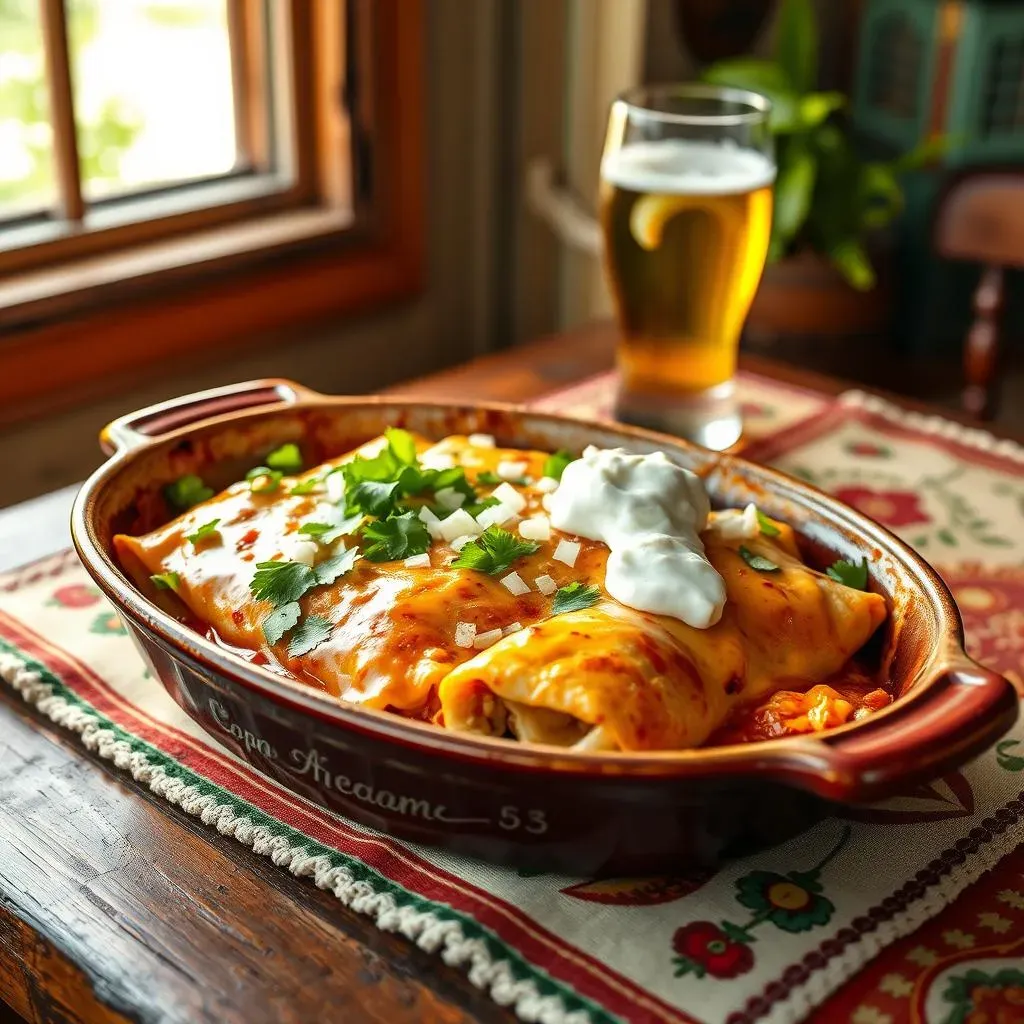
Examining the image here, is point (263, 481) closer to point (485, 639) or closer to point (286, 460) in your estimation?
point (286, 460)

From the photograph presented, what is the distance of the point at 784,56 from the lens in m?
2.17

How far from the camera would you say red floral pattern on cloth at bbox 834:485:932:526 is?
3.63 ft

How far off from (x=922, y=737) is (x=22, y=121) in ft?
4.51

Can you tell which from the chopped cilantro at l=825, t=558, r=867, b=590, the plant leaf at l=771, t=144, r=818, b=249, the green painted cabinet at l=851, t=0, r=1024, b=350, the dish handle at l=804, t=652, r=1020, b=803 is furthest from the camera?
the green painted cabinet at l=851, t=0, r=1024, b=350

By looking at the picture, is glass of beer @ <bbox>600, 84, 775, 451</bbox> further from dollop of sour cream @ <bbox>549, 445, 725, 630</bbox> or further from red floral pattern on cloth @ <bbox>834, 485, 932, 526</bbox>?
dollop of sour cream @ <bbox>549, 445, 725, 630</bbox>

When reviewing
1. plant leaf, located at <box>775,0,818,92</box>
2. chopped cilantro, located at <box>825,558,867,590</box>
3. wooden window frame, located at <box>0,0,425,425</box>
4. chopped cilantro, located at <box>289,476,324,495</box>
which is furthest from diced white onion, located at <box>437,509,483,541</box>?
plant leaf, located at <box>775,0,818,92</box>

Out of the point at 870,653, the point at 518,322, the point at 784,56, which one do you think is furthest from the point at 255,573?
the point at 784,56

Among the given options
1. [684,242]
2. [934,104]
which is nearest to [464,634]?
[684,242]

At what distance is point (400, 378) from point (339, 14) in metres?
0.53

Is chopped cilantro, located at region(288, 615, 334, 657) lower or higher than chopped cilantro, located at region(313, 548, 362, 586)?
lower

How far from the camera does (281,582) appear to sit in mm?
731

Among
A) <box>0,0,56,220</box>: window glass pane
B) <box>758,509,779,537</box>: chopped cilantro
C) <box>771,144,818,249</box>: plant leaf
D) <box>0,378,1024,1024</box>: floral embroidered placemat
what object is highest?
<box>0,0,56,220</box>: window glass pane

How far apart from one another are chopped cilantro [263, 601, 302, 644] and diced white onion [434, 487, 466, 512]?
5.2 inches

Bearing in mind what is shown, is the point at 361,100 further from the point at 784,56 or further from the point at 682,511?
the point at 682,511
